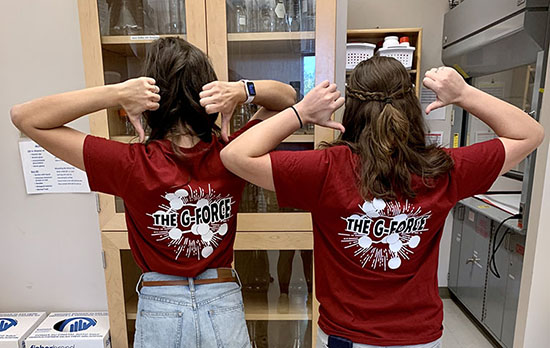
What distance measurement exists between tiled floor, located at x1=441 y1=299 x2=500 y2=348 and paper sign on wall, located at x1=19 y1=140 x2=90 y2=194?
2310mm

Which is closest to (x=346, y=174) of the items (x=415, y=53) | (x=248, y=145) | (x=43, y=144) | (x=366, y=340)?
(x=248, y=145)

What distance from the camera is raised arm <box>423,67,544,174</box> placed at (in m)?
0.86

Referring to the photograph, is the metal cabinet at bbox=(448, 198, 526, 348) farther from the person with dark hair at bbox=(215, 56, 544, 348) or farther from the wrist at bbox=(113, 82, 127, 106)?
the wrist at bbox=(113, 82, 127, 106)

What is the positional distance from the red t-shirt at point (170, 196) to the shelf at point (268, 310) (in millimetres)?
616

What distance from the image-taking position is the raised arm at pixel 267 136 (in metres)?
0.80

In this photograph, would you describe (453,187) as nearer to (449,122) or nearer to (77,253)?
(77,253)

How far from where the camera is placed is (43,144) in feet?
2.81

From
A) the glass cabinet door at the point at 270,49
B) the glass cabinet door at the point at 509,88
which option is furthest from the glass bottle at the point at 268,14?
the glass cabinet door at the point at 509,88

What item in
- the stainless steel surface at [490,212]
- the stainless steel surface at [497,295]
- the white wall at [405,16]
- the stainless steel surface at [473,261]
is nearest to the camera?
the stainless steel surface at [490,212]

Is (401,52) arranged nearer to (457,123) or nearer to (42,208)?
(457,123)

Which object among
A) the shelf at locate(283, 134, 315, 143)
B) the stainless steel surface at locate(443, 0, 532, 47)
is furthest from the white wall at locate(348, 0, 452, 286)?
the shelf at locate(283, 134, 315, 143)

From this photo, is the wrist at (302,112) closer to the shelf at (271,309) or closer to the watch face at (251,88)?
the watch face at (251,88)

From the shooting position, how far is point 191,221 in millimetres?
906

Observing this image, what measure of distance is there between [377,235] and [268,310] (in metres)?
0.86
